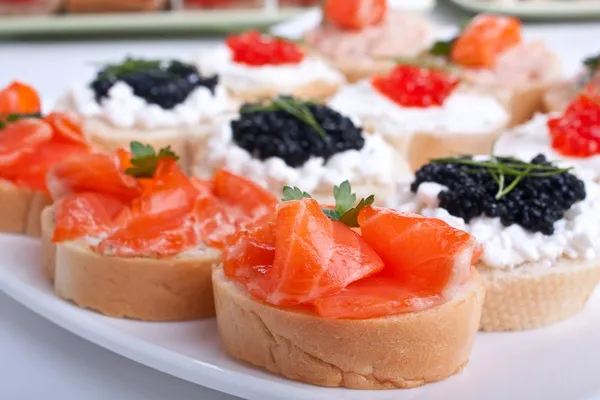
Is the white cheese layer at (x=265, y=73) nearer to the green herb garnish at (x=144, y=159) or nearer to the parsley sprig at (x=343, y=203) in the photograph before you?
the green herb garnish at (x=144, y=159)

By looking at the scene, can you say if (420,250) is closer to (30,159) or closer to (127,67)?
(30,159)

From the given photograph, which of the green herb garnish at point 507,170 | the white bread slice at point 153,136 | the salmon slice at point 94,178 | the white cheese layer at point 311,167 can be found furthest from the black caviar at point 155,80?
the green herb garnish at point 507,170

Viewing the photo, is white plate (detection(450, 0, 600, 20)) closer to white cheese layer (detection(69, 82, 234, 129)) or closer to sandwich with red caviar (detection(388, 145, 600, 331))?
white cheese layer (detection(69, 82, 234, 129))

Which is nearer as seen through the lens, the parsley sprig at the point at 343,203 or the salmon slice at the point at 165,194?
the parsley sprig at the point at 343,203

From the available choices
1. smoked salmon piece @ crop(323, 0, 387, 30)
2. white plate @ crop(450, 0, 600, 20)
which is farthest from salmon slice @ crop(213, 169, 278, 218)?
white plate @ crop(450, 0, 600, 20)

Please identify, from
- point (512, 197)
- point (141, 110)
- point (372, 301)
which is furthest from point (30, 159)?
point (512, 197)

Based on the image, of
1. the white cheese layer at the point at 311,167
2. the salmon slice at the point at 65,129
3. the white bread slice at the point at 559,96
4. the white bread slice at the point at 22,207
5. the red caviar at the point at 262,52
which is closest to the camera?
the white cheese layer at the point at 311,167

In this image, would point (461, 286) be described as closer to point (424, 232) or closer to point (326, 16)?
point (424, 232)
